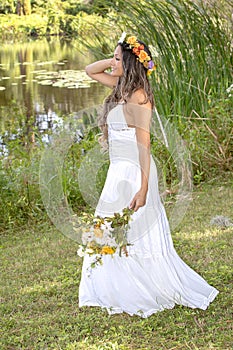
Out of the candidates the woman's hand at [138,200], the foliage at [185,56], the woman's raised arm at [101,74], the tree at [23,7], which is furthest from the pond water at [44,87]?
the woman's hand at [138,200]

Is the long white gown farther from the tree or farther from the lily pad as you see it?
the tree

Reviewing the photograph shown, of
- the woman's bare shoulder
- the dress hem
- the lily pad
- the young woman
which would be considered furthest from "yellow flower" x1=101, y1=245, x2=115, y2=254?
the lily pad

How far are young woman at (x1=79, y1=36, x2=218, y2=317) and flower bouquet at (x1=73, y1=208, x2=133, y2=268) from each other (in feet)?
0.25

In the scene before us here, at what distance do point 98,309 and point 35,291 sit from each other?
19.2 inches

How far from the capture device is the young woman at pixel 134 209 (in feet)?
9.31

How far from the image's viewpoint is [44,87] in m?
11.5

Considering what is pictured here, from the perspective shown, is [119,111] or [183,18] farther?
[183,18]

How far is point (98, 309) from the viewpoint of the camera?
3.03 meters

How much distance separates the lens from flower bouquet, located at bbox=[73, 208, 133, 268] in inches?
111

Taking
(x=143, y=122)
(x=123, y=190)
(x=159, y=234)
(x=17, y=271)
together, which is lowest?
(x=17, y=271)

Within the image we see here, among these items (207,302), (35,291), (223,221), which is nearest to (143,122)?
(207,302)

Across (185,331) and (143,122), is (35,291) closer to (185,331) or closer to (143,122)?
(185,331)

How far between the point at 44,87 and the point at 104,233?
350 inches

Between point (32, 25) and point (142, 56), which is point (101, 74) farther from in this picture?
point (32, 25)
